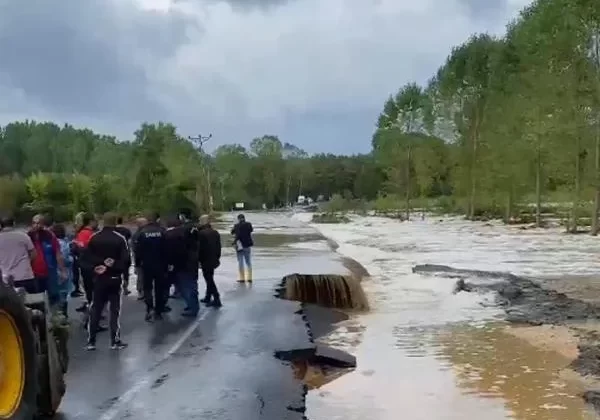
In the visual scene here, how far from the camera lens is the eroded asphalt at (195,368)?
8.77m

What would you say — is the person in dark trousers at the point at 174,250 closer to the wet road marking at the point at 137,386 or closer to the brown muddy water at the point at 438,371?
the wet road marking at the point at 137,386

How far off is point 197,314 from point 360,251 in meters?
25.7

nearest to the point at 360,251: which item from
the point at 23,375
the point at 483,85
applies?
the point at 23,375

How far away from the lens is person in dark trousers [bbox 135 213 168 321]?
14.4 m

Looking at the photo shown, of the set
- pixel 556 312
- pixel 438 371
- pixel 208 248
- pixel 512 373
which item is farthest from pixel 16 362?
pixel 556 312

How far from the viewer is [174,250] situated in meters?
15.4

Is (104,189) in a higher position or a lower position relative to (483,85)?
lower

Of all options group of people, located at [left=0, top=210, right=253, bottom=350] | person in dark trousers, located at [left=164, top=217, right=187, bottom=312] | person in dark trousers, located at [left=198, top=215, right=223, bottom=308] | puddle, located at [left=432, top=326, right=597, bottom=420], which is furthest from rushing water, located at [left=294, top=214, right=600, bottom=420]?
person in dark trousers, located at [left=164, top=217, right=187, bottom=312]

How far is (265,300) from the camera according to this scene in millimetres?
17906

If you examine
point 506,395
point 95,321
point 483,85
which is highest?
point 483,85

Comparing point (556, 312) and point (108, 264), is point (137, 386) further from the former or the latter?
point (556, 312)

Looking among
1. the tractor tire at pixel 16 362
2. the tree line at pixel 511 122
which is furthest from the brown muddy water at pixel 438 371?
the tree line at pixel 511 122

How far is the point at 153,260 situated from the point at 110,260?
308 centimetres

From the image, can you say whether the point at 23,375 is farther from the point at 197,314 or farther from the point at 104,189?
the point at 104,189
